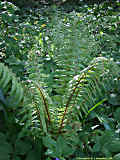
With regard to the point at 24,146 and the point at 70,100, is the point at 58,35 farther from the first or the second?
the point at 24,146

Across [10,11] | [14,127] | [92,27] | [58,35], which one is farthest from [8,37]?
[14,127]

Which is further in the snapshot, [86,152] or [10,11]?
[10,11]

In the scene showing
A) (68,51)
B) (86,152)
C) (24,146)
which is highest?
(68,51)

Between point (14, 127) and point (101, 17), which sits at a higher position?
point (101, 17)

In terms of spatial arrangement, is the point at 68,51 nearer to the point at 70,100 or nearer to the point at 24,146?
the point at 70,100

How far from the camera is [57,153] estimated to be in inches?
32.9

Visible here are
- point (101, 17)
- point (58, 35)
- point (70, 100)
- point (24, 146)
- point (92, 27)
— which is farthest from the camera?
point (101, 17)

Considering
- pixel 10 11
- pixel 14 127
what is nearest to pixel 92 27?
pixel 10 11

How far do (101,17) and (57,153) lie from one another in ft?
7.20

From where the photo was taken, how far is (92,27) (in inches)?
91.0

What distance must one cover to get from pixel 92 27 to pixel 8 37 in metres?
0.92

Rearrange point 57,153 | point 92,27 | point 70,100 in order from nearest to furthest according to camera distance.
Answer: point 57,153 < point 70,100 < point 92,27

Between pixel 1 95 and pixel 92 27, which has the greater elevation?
pixel 92 27

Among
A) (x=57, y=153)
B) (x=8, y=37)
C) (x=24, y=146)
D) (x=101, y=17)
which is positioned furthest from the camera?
(x=101, y=17)
